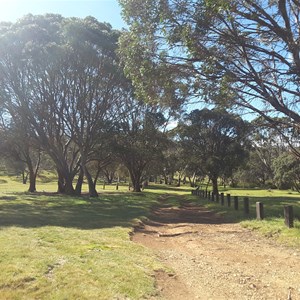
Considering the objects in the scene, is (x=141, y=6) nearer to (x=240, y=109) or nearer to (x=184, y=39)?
(x=184, y=39)

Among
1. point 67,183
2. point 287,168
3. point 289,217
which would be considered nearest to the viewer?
point 289,217

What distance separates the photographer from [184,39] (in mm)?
10508

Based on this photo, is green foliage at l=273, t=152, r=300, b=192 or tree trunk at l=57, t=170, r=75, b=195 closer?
tree trunk at l=57, t=170, r=75, b=195

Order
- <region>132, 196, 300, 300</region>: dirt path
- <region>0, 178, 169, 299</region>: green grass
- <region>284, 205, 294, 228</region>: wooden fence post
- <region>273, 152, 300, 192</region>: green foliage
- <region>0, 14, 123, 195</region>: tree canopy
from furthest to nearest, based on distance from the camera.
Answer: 1. <region>273, 152, 300, 192</region>: green foliage
2. <region>0, 14, 123, 195</region>: tree canopy
3. <region>284, 205, 294, 228</region>: wooden fence post
4. <region>132, 196, 300, 300</region>: dirt path
5. <region>0, 178, 169, 299</region>: green grass

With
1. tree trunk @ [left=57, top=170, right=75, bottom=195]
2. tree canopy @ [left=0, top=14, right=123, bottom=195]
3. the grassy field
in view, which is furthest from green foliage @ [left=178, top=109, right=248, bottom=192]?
the grassy field

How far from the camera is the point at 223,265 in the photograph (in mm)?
8047

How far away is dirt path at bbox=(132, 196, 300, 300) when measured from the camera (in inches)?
244

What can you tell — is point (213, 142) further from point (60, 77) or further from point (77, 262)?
point (77, 262)

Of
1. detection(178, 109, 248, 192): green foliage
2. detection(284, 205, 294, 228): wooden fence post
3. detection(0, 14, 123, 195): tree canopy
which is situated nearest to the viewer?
detection(284, 205, 294, 228): wooden fence post

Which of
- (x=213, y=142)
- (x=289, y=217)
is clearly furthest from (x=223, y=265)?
(x=213, y=142)

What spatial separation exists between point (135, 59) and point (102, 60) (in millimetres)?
17707

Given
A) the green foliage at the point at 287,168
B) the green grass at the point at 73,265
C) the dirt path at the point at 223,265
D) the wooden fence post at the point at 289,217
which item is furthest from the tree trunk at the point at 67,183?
the green foliage at the point at 287,168

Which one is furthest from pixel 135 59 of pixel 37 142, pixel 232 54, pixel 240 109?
pixel 37 142

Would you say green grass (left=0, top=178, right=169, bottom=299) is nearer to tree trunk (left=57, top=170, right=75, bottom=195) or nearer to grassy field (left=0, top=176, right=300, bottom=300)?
grassy field (left=0, top=176, right=300, bottom=300)
